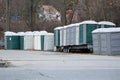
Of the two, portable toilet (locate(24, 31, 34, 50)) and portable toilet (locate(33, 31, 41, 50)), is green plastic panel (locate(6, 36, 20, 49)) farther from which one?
portable toilet (locate(33, 31, 41, 50))

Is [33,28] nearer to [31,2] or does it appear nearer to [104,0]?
[31,2]

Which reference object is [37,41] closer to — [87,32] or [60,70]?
[87,32]

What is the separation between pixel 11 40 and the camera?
53.0 meters

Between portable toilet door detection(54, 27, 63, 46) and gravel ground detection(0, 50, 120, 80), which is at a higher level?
portable toilet door detection(54, 27, 63, 46)

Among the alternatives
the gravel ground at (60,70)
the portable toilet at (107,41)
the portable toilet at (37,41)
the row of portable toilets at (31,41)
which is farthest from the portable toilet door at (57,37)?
the gravel ground at (60,70)

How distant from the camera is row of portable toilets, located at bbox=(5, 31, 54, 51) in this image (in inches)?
1886

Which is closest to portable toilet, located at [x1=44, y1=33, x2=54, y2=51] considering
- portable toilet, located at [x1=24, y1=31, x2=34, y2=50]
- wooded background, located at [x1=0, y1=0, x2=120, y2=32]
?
portable toilet, located at [x1=24, y1=31, x2=34, y2=50]

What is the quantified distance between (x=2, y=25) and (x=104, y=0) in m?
26.1

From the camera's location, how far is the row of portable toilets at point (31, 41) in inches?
1886

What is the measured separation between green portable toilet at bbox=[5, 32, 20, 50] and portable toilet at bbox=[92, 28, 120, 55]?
67.1 ft

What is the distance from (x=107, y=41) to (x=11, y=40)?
74.3 feet

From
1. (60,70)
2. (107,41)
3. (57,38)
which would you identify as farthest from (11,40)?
(60,70)

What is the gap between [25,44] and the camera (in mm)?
51906

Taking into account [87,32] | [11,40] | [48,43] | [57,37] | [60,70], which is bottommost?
[60,70]
